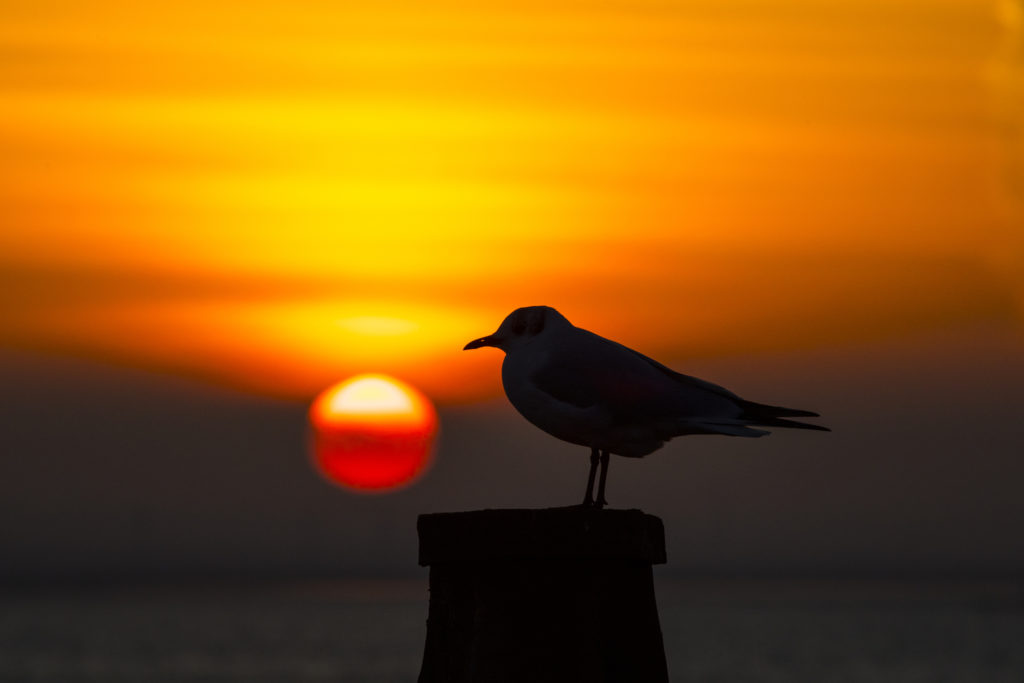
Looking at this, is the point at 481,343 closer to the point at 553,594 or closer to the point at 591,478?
the point at 591,478

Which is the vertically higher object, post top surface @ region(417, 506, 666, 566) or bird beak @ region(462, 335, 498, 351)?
bird beak @ region(462, 335, 498, 351)

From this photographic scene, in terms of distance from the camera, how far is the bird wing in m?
9.13

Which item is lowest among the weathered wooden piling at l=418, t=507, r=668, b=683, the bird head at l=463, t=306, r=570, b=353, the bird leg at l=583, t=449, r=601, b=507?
the weathered wooden piling at l=418, t=507, r=668, b=683

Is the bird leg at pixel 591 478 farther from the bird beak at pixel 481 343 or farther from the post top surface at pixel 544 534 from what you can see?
the post top surface at pixel 544 534

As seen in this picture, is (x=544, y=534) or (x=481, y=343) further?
(x=481, y=343)

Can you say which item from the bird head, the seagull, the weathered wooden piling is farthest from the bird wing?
the weathered wooden piling

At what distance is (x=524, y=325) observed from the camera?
32.1 feet

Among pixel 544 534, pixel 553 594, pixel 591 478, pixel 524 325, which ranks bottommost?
pixel 553 594

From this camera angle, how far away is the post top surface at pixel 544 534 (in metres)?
5.92

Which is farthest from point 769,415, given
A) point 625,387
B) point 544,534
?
point 544,534

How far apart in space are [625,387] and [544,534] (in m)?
3.33

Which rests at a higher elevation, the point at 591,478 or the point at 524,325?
the point at 524,325

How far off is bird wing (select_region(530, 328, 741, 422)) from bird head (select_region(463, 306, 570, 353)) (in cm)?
34

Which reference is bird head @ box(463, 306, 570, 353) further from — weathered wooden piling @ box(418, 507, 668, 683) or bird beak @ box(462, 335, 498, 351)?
weathered wooden piling @ box(418, 507, 668, 683)
